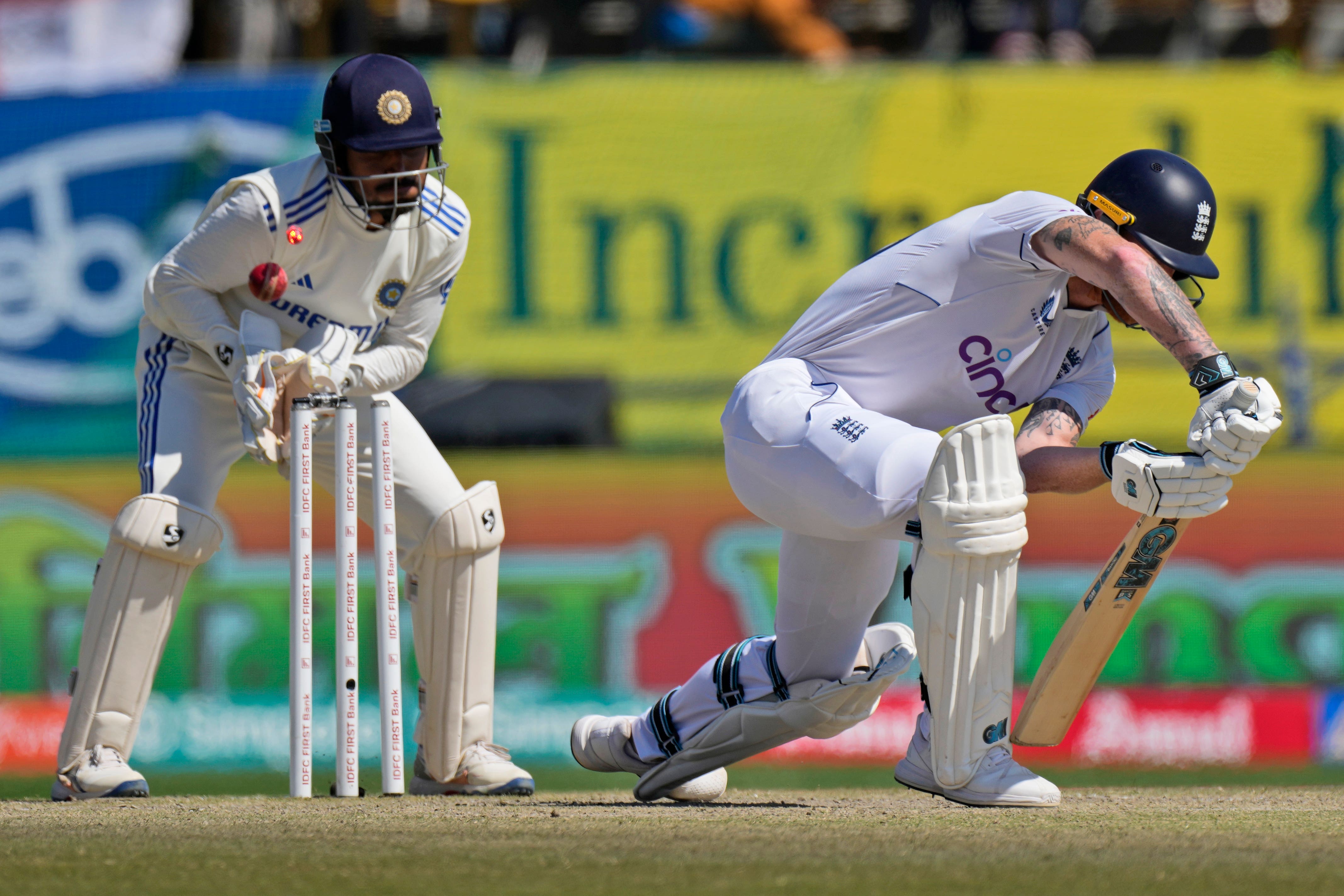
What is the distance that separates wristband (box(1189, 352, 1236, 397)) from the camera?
3107 mm

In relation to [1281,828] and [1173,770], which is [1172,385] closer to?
[1173,770]

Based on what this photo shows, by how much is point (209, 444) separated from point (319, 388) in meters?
0.43

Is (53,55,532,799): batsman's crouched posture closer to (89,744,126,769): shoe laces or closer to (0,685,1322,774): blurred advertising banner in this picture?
(89,744,126,769): shoe laces

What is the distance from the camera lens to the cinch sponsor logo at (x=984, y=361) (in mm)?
3475

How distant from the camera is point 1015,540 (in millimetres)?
3129

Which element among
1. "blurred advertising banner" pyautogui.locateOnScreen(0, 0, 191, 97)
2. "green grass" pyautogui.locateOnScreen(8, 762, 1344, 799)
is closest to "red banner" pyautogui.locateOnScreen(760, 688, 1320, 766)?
"green grass" pyautogui.locateOnScreen(8, 762, 1344, 799)

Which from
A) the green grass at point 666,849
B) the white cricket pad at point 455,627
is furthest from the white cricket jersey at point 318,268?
the green grass at point 666,849

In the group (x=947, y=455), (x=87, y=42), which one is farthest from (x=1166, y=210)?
(x=87, y=42)

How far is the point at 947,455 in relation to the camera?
309cm

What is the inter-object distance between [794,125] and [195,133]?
278 cm

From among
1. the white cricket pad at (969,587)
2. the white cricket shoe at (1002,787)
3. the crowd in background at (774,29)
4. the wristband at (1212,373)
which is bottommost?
the white cricket shoe at (1002,787)

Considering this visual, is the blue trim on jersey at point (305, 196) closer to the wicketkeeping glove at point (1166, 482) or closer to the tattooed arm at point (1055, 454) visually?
the tattooed arm at point (1055, 454)

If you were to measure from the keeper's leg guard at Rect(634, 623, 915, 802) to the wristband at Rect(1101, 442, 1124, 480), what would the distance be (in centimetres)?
65

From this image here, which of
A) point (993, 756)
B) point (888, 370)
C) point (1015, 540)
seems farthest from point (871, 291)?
point (993, 756)
